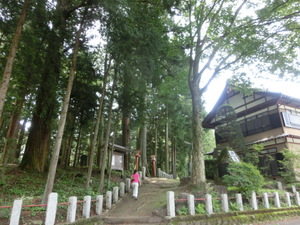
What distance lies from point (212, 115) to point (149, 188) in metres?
12.2

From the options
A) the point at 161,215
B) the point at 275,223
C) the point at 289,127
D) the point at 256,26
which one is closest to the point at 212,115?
the point at 289,127

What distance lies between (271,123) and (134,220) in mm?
13648

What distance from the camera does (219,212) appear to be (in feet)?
22.9

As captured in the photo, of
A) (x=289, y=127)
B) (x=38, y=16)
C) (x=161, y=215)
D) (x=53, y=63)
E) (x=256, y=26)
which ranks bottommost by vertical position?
(x=161, y=215)

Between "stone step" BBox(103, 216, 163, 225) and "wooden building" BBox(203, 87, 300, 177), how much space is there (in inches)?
435

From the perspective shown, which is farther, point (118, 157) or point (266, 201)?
point (118, 157)

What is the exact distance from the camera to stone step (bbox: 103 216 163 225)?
20.6ft

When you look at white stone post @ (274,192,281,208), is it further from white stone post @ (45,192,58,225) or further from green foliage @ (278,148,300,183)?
white stone post @ (45,192,58,225)

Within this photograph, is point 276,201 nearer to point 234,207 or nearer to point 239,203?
point 239,203

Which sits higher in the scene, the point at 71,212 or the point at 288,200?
the point at 71,212

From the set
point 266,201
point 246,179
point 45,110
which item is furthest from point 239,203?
point 45,110

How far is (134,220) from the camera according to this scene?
21.0ft

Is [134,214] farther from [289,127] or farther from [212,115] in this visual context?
[212,115]

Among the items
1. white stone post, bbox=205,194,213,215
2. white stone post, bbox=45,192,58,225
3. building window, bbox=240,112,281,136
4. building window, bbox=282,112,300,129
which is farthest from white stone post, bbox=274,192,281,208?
white stone post, bbox=45,192,58,225
